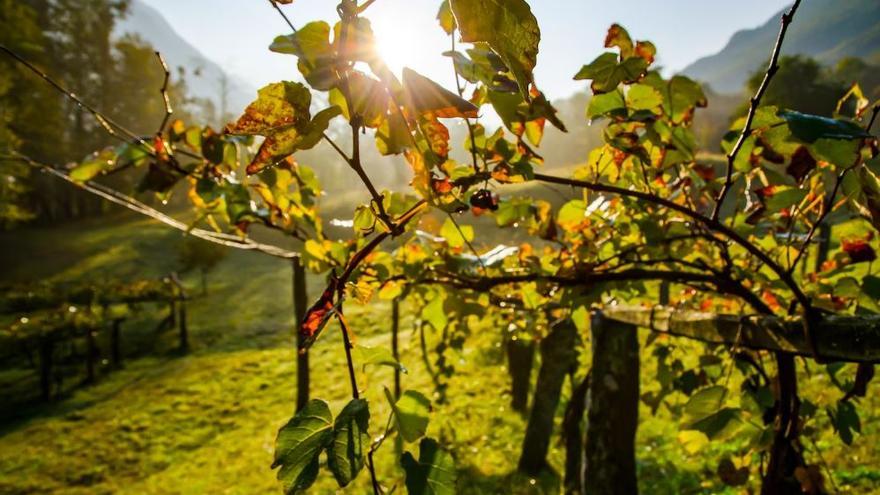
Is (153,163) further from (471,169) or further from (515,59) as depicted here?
(515,59)

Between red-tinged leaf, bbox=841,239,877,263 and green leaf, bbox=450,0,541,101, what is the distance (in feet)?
Answer: 4.10

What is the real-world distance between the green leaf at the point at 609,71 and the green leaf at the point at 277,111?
0.43 m

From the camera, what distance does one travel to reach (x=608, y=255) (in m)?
1.42

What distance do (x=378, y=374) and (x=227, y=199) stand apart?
7984 millimetres

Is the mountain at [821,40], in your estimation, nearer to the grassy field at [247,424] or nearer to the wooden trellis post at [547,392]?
the grassy field at [247,424]

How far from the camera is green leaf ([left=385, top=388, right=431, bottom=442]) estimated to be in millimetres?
567

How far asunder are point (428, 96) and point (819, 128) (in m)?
0.45

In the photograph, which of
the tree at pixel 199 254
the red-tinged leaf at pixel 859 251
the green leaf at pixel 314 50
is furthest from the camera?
the tree at pixel 199 254

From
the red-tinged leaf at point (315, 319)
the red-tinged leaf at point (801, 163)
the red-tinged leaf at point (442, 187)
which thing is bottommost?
the red-tinged leaf at point (315, 319)

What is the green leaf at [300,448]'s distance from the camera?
1.48 ft

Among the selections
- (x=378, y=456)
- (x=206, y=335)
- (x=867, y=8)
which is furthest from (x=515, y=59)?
(x=867, y=8)

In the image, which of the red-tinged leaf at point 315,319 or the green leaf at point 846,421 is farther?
the green leaf at point 846,421

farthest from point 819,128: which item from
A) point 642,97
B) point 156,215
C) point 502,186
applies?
point 156,215

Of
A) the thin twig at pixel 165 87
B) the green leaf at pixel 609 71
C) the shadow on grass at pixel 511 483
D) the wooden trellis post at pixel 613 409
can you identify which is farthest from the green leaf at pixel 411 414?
the shadow on grass at pixel 511 483
